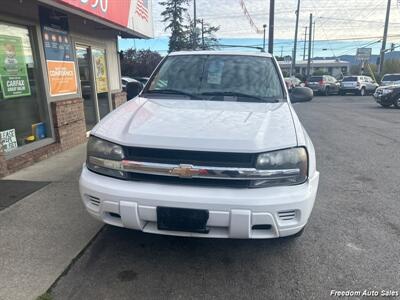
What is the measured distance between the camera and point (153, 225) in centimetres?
255

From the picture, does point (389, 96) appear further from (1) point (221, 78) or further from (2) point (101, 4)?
(1) point (221, 78)

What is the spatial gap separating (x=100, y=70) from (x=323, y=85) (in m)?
22.5

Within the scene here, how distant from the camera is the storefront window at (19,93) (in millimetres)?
5172

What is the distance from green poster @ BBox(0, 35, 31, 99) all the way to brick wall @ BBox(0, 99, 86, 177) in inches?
29.6

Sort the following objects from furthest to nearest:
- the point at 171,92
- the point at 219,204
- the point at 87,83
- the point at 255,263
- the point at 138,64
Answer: the point at 138,64, the point at 87,83, the point at 171,92, the point at 255,263, the point at 219,204

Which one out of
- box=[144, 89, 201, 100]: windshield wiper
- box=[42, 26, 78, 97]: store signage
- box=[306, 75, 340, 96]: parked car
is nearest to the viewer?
box=[144, 89, 201, 100]: windshield wiper

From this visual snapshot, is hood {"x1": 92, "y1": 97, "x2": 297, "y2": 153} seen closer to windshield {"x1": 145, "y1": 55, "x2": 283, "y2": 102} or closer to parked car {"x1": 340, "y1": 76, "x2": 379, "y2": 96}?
windshield {"x1": 145, "y1": 55, "x2": 283, "y2": 102}

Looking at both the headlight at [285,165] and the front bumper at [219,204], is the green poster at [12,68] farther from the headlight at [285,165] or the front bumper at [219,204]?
the headlight at [285,165]

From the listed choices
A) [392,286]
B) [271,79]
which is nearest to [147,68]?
[271,79]

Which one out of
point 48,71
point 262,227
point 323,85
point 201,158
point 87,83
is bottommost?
point 323,85

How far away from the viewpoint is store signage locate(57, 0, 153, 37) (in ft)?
18.0

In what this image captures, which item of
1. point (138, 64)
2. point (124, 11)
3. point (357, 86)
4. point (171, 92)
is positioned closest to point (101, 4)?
point (124, 11)

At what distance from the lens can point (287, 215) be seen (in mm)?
2438

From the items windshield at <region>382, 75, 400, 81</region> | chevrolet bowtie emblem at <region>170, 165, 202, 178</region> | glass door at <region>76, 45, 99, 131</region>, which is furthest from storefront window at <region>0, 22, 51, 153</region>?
windshield at <region>382, 75, 400, 81</region>
